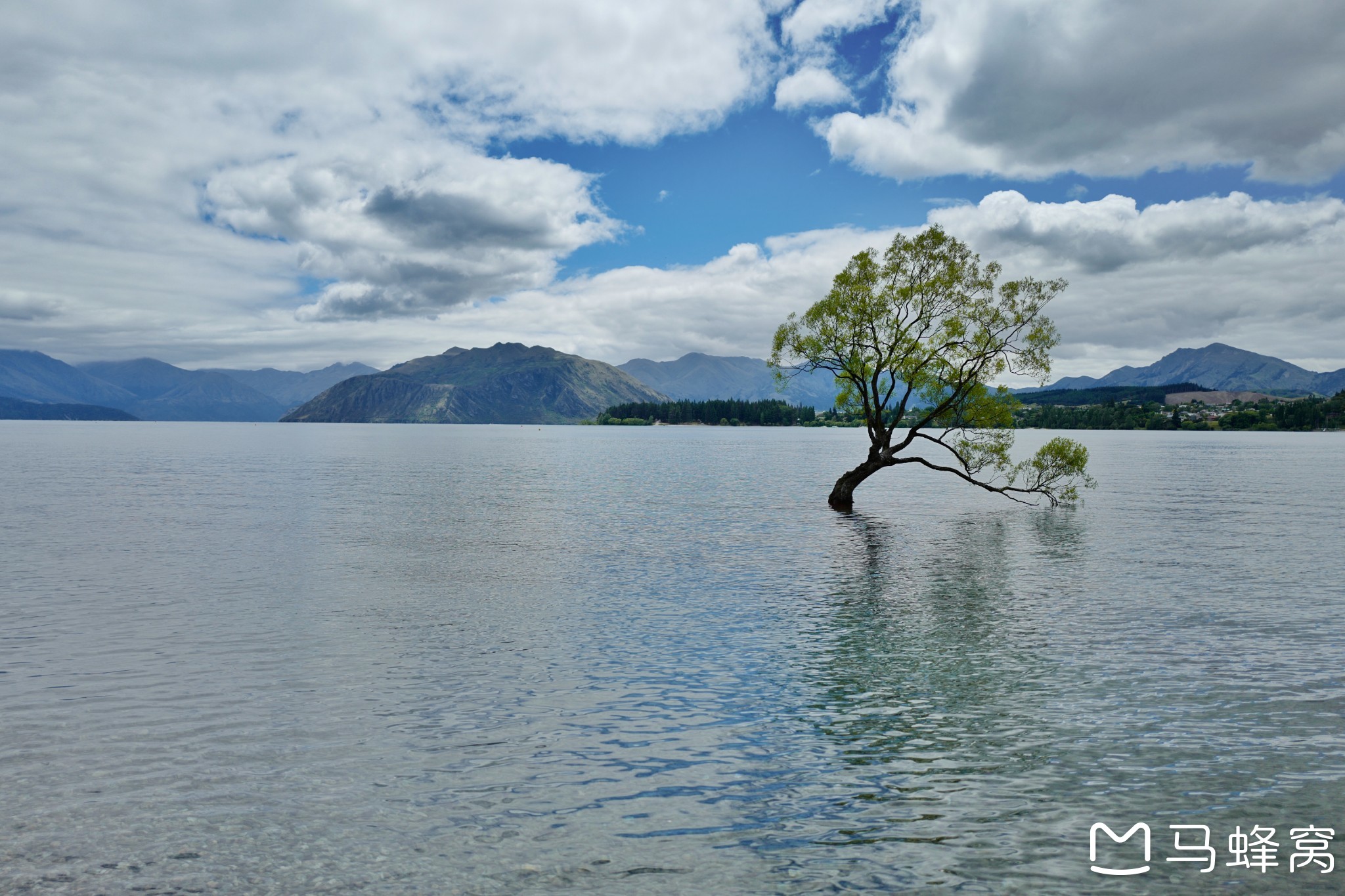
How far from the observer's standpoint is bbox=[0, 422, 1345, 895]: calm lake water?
41.9 feet

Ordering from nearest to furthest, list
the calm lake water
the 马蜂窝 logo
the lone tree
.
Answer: the 马蜂窝 logo, the calm lake water, the lone tree

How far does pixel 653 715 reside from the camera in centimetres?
1952

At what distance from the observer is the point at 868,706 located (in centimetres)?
2030

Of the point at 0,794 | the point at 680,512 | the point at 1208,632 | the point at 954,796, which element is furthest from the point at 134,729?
the point at 680,512

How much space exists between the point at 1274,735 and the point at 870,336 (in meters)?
52.3

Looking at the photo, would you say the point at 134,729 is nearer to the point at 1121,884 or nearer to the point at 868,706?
the point at 868,706

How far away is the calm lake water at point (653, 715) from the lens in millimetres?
12758

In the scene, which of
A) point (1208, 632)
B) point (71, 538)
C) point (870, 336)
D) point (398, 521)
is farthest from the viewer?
point (870, 336)

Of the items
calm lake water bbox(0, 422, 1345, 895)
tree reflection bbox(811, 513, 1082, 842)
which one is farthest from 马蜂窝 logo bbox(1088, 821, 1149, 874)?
tree reflection bbox(811, 513, 1082, 842)

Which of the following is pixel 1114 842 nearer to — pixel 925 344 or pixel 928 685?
pixel 928 685

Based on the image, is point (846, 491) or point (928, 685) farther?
point (846, 491)

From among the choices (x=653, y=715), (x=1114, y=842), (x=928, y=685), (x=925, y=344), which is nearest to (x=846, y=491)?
(x=925, y=344)

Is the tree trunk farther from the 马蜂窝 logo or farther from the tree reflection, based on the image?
the 马蜂窝 logo

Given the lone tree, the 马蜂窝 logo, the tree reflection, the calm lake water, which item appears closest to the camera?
the 马蜂窝 logo
